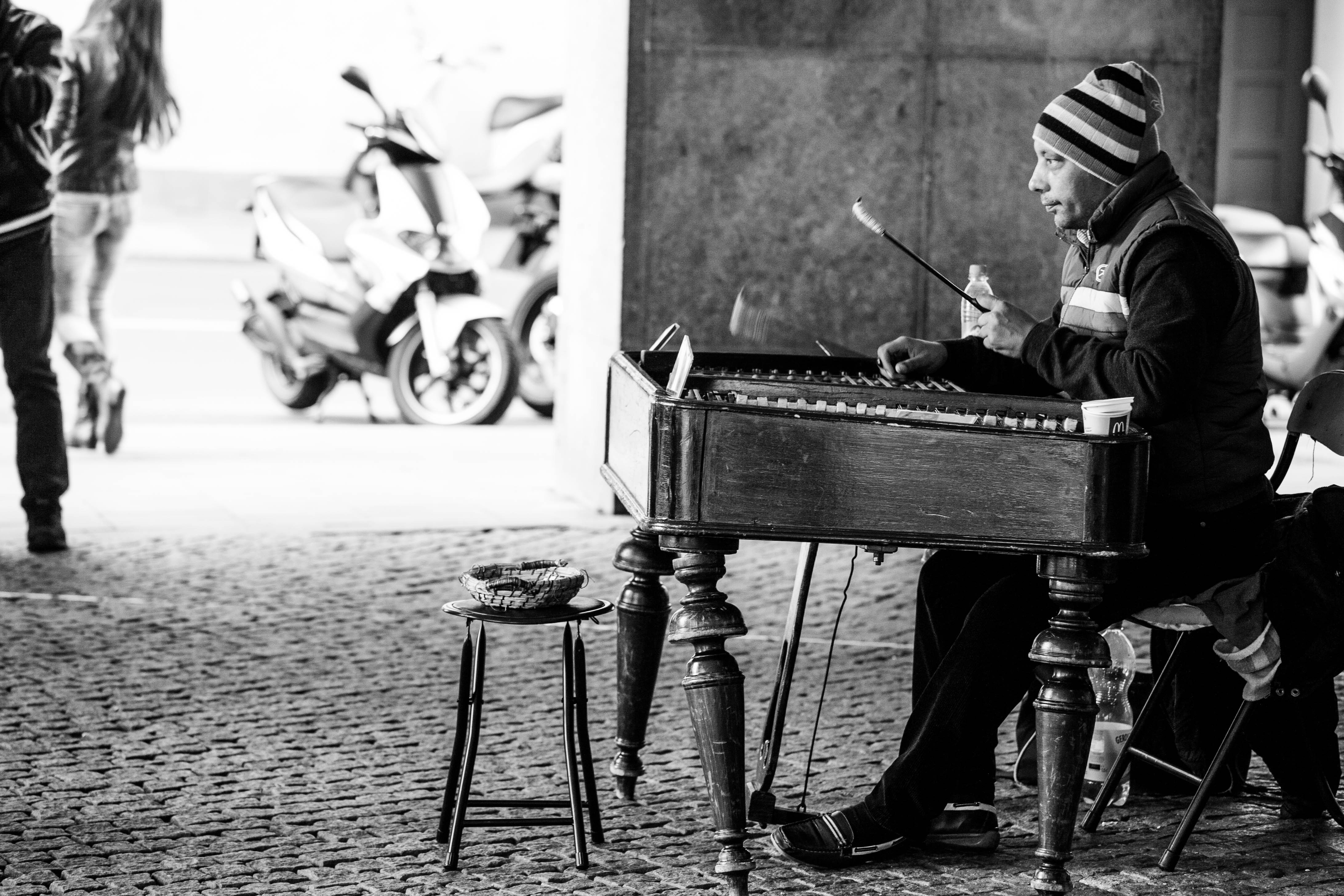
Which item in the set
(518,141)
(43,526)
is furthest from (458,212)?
(43,526)

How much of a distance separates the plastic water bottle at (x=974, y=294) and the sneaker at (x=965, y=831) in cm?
98

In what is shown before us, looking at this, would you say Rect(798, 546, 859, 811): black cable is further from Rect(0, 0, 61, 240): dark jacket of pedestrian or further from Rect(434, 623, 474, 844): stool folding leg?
Rect(0, 0, 61, 240): dark jacket of pedestrian

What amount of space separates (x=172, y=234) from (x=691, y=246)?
29.4 ft

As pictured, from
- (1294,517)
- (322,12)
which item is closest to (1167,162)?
(1294,517)

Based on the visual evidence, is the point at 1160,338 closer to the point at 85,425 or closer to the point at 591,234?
the point at 591,234

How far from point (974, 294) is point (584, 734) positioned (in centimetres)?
118

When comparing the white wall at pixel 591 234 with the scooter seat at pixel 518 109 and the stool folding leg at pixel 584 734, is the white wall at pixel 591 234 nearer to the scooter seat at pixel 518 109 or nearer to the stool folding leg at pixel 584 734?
the scooter seat at pixel 518 109

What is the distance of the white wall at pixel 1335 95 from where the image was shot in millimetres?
12188

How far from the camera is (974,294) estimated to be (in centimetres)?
366

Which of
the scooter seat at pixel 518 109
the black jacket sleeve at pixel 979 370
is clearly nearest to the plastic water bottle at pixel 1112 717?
the black jacket sleeve at pixel 979 370

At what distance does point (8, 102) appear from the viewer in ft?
20.1

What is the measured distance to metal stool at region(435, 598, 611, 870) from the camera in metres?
3.47

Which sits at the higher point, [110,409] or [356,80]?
[356,80]

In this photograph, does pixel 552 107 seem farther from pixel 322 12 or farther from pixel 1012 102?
pixel 1012 102
